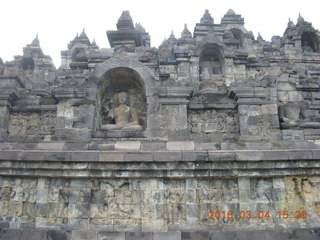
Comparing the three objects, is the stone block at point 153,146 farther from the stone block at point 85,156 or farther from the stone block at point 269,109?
the stone block at point 269,109

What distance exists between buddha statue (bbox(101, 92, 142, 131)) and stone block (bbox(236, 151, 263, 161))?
271 centimetres

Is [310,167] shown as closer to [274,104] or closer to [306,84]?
[274,104]

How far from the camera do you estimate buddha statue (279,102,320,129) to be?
8484 mm

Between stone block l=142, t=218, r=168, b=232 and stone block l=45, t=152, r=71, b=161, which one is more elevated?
stone block l=45, t=152, r=71, b=161

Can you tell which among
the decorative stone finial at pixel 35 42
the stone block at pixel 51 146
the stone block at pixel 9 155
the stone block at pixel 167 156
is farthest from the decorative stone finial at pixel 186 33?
the stone block at pixel 9 155

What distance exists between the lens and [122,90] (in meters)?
10.0

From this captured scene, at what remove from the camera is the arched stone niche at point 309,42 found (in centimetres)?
2878

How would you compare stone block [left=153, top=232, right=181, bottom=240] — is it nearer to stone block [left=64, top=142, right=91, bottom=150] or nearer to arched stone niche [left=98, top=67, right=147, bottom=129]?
stone block [left=64, top=142, right=91, bottom=150]

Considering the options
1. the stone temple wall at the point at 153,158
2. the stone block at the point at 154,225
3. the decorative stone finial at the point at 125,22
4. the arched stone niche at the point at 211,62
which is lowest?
the stone block at the point at 154,225

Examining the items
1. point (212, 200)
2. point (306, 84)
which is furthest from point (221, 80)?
point (212, 200)

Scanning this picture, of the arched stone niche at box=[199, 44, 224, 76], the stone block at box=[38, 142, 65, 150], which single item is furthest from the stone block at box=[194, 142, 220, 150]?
the arched stone niche at box=[199, 44, 224, 76]

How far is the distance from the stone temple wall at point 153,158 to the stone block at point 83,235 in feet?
0.08

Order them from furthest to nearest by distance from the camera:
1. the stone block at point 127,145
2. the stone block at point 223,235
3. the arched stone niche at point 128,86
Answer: the arched stone niche at point 128,86 → the stone block at point 127,145 → the stone block at point 223,235

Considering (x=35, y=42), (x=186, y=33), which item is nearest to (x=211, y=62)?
(x=186, y=33)
